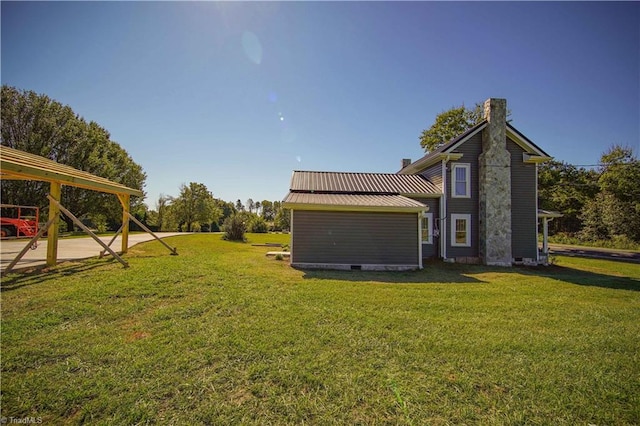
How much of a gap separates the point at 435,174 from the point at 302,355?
45.8ft

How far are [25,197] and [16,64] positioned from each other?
19.6 m

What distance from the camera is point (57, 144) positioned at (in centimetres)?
2447

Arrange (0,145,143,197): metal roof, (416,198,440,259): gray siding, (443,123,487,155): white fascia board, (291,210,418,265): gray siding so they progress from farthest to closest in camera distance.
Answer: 1. (416,198,440,259): gray siding
2. (443,123,487,155): white fascia board
3. (291,210,418,265): gray siding
4. (0,145,143,197): metal roof

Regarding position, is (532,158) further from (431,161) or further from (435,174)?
(431,161)

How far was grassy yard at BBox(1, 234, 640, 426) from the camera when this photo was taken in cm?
257

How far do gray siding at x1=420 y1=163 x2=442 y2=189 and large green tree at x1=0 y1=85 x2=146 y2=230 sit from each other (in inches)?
1198

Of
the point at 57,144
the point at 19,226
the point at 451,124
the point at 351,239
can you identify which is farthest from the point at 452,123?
the point at 57,144

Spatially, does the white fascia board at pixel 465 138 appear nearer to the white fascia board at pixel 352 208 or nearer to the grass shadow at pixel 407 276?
the white fascia board at pixel 352 208

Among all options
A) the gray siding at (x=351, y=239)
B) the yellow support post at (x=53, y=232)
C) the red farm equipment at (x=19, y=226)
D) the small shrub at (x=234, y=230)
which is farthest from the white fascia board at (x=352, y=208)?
the red farm equipment at (x=19, y=226)

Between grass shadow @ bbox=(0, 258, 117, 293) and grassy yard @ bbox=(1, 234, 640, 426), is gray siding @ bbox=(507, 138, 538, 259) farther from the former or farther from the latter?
grass shadow @ bbox=(0, 258, 117, 293)

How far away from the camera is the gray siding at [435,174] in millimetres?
14406

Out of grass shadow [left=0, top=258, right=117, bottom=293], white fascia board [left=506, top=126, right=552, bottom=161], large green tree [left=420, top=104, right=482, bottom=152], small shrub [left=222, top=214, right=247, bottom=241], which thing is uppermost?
large green tree [left=420, top=104, right=482, bottom=152]

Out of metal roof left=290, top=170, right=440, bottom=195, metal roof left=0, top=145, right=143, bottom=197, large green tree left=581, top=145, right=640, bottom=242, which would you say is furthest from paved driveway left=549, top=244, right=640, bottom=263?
metal roof left=0, top=145, right=143, bottom=197

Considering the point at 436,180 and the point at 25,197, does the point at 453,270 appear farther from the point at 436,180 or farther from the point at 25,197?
the point at 25,197
